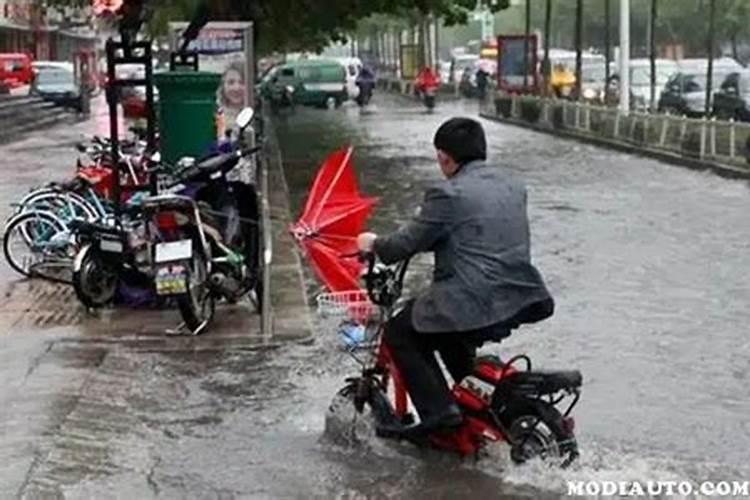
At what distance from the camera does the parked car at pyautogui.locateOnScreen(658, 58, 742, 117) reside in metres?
42.9

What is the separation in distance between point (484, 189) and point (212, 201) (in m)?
5.17

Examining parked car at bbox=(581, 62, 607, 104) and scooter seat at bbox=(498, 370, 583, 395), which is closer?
scooter seat at bbox=(498, 370, 583, 395)

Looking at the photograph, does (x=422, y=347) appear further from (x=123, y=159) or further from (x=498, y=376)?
(x=123, y=159)

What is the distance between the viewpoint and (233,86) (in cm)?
1830

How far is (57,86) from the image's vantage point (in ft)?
184

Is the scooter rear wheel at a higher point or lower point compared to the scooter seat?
lower

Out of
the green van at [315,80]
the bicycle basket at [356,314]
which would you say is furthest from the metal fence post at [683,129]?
the green van at [315,80]

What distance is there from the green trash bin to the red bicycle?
24.4 feet

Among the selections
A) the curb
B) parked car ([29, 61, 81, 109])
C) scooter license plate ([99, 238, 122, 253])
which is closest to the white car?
parked car ([29, 61, 81, 109])

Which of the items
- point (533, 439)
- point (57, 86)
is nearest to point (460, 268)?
point (533, 439)

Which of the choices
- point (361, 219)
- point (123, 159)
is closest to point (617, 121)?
point (123, 159)

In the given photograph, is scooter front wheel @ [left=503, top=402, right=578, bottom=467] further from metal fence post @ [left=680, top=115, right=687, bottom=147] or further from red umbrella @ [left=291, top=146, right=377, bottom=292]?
metal fence post @ [left=680, top=115, right=687, bottom=147]

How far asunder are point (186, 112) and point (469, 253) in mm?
8848

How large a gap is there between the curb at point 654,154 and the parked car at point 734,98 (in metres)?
3.63
